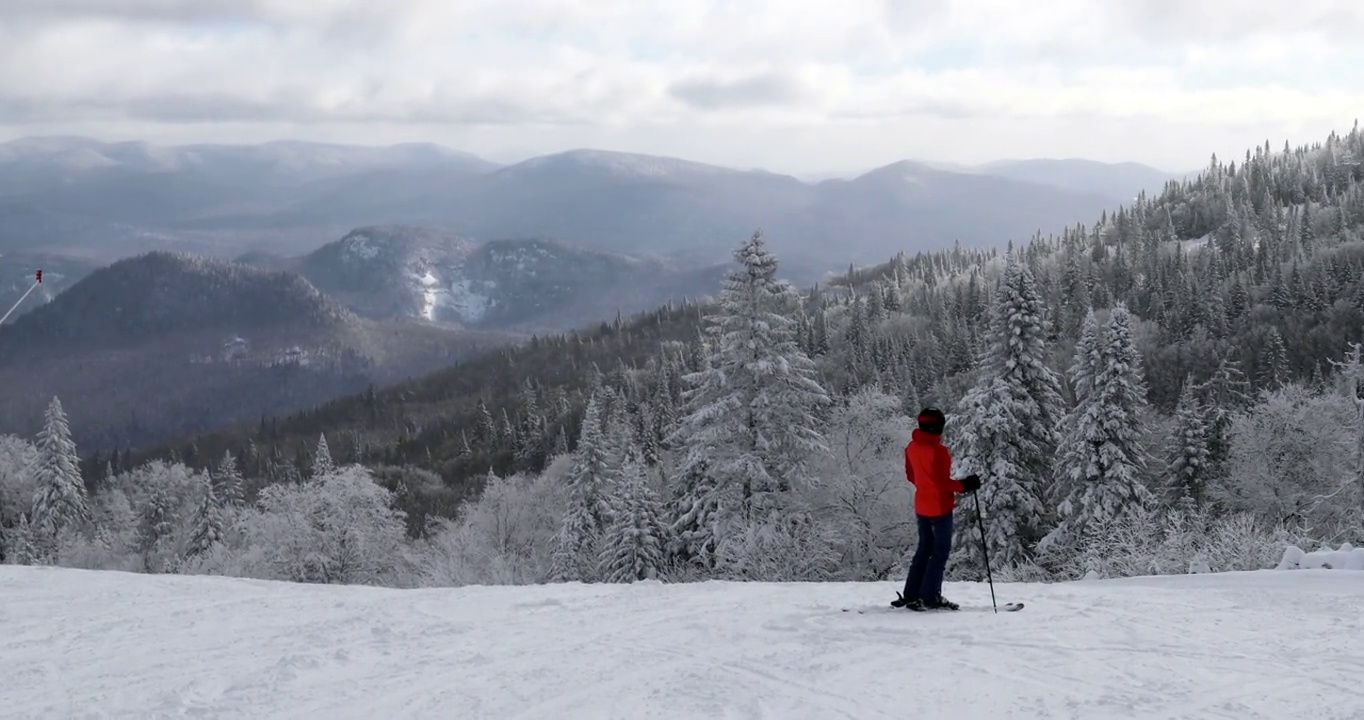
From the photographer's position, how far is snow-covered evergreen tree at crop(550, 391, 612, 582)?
38.5 metres

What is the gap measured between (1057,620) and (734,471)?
14.5 metres

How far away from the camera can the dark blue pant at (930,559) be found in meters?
10.4

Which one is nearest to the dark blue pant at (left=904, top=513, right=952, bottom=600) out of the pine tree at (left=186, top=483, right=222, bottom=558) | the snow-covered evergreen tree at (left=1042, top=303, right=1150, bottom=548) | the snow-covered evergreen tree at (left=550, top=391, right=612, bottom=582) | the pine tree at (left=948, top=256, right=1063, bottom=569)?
the pine tree at (left=948, top=256, right=1063, bottom=569)

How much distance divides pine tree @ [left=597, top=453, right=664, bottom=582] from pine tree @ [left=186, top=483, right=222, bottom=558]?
94.5 feet

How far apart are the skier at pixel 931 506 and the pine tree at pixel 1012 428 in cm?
1598

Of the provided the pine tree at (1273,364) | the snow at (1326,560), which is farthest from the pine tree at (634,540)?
the pine tree at (1273,364)

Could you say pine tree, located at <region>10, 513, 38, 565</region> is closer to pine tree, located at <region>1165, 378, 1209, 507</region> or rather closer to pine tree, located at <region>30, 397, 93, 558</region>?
pine tree, located at <region>30, 397, 93, 558</region>

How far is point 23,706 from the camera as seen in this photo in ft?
27.7

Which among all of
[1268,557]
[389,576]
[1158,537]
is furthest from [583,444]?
[1268,557]

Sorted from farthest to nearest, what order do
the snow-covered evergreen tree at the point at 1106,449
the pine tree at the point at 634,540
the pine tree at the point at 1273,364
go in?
the pine tree at the point at 1273,364, the pine tree at the point at 634,540, the snow-covered evergreen tree at the point at 1106,449

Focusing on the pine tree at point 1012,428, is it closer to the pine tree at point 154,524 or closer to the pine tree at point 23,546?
the pine tree at point 23,546

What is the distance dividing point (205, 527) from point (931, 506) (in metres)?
53.1

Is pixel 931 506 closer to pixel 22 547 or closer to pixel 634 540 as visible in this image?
pixel 634 540

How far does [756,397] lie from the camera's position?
24156 mm
